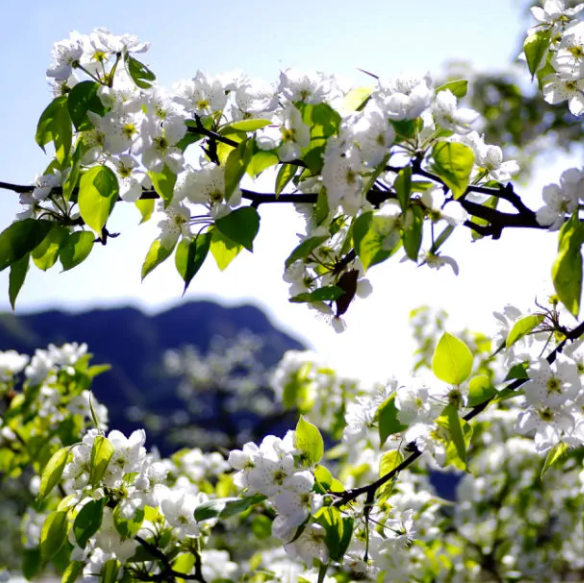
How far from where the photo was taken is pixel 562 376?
2.78 ft

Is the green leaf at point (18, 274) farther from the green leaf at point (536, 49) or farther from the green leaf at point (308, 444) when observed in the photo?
the green leaf at point (536, 49)

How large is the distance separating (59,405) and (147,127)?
1.40 metres

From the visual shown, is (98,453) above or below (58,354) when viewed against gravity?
below

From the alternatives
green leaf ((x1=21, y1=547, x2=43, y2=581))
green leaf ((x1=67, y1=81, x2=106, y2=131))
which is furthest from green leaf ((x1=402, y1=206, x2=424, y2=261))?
green leaf ((x1=21, y1=547, x2=43, y2=581))

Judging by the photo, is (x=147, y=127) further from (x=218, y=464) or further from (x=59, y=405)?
(x=218, y=464)

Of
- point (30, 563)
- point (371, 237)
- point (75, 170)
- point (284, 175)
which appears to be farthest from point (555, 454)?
point (30, 563)

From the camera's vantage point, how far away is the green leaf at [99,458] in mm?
1020

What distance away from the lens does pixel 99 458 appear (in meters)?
1.03

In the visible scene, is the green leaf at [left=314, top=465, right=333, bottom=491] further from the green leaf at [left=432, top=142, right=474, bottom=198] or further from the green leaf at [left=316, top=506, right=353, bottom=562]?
the green leaf at [left=432, top=142, right=474, bottom=198]

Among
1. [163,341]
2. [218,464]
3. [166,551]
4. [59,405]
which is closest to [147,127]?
[166,551]

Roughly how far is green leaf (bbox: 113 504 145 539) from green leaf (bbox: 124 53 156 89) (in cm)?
65

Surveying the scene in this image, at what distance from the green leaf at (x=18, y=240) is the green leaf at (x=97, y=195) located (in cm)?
8

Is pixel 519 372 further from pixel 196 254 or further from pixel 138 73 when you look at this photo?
pixel 138 73

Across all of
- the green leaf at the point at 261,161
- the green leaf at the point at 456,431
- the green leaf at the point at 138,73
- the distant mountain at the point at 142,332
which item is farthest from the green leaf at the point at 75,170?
the distant mountain at the point at 142,332
